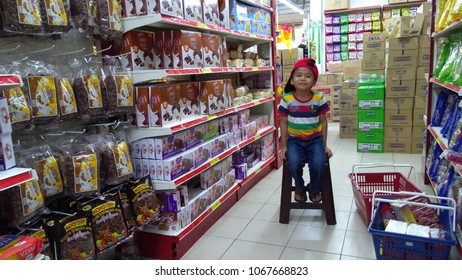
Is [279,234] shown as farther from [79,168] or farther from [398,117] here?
[398,117]

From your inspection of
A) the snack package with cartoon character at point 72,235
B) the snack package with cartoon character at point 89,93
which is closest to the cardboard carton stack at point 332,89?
the snack package with cartoon character at point 89,93

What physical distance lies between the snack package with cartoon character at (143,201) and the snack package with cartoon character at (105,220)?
0.43 feet

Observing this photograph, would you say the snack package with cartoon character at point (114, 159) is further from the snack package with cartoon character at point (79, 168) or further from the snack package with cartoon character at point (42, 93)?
the snack package with cartoon character at point (42, 93)

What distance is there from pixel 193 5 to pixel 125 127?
3.62 feet

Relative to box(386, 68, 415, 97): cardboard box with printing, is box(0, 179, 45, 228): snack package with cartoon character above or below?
below

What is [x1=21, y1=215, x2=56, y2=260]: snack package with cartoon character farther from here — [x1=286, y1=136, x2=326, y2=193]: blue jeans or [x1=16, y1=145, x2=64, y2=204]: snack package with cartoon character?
[x1=286, y1=136, x2=326, y2=193]: blue jeans

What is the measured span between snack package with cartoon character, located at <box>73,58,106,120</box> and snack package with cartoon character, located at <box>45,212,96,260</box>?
57 centimetres

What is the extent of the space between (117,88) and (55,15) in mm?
543

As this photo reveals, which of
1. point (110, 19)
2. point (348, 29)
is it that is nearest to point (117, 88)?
point (110, 19)

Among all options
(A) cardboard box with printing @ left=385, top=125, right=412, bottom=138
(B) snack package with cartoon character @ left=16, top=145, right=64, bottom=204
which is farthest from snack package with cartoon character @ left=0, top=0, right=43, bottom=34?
(A) cardboard box with printing @ left=385, top=125, right=412, bottom=138

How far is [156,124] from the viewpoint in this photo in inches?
101

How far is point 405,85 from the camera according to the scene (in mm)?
5477

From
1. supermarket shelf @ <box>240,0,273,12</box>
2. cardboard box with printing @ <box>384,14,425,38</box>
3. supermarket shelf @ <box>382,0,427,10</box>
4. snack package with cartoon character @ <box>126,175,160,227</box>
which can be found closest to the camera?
snack package with cartoon character @ <box>126,175,160,227</box>

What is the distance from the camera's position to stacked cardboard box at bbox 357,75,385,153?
555 cm
